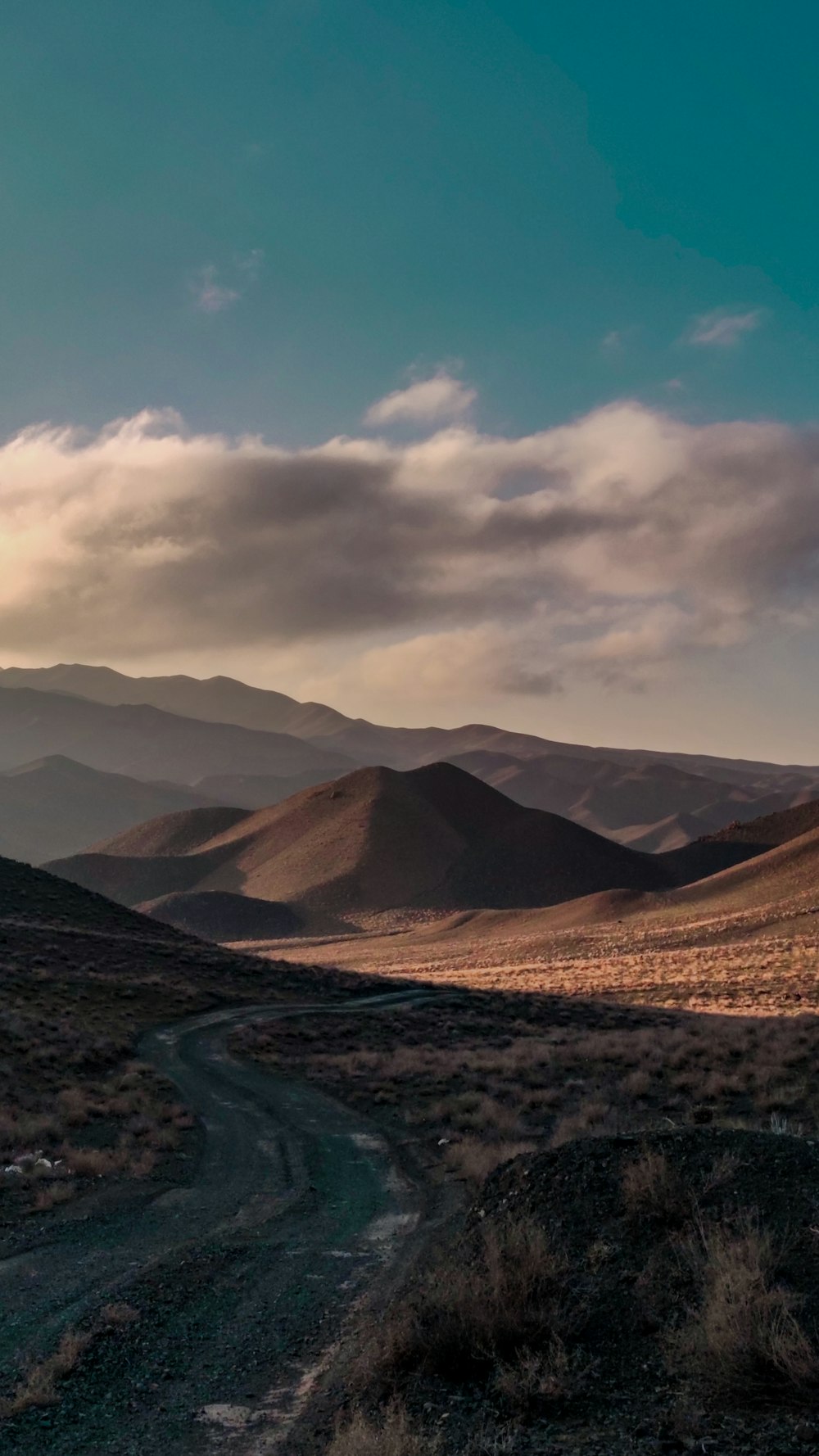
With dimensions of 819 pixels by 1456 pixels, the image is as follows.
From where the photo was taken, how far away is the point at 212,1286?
10.6m

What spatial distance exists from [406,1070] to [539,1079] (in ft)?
14.0

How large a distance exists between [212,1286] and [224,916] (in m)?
124

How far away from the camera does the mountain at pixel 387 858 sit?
143 m

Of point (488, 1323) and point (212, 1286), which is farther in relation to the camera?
point (212, 1286)

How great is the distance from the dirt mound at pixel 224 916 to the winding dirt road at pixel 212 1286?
110950mm

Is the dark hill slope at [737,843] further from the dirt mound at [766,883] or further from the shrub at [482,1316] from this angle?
the shrub at [482,1316]

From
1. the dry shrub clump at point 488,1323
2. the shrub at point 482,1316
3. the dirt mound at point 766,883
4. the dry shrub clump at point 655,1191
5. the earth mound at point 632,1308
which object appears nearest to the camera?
the earth mound at point 632,1308

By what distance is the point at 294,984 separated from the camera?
47500 mm

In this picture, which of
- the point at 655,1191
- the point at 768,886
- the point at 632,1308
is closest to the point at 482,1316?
the point at 632,1308

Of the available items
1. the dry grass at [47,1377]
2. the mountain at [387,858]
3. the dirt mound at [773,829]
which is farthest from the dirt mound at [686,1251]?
the dirt mound at [773,829]

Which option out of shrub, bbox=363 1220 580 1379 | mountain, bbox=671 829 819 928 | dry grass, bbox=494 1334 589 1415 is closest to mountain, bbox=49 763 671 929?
mountain, bbox=671 829 819 928

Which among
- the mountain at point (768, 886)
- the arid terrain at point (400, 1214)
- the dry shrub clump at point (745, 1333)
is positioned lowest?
the mountain at point (768, 886)

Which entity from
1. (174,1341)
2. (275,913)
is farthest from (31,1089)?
(275,913)

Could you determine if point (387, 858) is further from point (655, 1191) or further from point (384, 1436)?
point (384, 1436)
